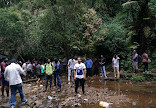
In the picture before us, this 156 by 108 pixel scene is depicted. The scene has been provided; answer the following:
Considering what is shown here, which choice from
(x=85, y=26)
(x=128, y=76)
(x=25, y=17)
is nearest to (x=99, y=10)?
(x=85, y=26)

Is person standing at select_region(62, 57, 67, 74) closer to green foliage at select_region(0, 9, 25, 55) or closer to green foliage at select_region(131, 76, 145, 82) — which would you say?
green foliage at select_region(0, 9, 25, 55)

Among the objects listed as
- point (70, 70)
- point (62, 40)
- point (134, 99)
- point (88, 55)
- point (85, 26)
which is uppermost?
point (85, 26)

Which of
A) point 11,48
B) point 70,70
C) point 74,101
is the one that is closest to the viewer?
point 74,101

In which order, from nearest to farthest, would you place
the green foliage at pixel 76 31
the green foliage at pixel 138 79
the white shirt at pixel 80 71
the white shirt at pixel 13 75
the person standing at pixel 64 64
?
the white shirt at pixel 13 75 → the white shirt at pixel 80 71 → the green foliage at pixel 138 79 → the green foliage at pixel 76 31 → the person standing at pixel 64 64

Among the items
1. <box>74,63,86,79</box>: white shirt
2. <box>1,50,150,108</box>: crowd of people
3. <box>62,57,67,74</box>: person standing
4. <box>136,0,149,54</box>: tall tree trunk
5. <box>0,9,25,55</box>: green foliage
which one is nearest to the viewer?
<box>1,50,150,108</box>: crowd of people

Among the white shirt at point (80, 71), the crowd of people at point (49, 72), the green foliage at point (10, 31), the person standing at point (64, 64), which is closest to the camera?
the crowd of people at point (49, 72)

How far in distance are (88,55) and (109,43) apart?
8.55 feet

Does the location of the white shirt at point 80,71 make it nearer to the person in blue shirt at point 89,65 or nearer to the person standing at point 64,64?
the person in blue shirt at point 89,65

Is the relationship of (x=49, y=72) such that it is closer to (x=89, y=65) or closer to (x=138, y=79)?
(x=89, y=65)

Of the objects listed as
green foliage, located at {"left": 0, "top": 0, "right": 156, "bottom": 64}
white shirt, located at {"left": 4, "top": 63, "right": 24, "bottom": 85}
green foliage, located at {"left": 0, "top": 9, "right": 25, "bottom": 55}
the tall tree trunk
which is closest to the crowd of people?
white shirt, located at {"left": 4, "top": 63, "right": 24, "bottom": 85}

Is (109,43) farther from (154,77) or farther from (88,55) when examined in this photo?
(154,77)

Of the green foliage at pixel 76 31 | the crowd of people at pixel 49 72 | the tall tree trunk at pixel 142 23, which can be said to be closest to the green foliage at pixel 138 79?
the crowd of people at pixel 49 72

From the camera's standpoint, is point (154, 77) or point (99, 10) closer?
point (154, 77)

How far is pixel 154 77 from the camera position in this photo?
12797 millimetres
